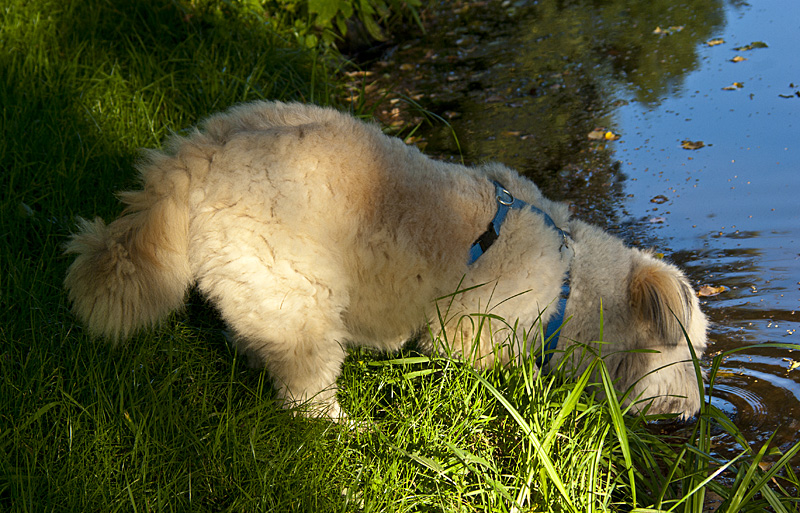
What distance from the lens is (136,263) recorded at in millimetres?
2402

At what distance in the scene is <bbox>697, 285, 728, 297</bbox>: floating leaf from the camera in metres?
3.45

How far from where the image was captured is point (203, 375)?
2898 millimetres

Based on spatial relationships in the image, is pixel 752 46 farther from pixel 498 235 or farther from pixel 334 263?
pixel 334 263

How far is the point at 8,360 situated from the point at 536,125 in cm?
422

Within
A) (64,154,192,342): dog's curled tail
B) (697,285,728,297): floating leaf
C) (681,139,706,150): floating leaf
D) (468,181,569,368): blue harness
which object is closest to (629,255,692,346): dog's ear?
(468,181,569,368): blue harness

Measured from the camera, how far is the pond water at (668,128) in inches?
129

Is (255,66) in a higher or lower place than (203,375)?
higher

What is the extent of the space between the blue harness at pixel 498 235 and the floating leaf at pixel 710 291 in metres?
1.08

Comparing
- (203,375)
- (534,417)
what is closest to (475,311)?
(534,417)

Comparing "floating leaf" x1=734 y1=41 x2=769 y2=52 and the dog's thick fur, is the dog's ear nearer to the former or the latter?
the dog's thick fur

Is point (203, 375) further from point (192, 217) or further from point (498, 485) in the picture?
point (498, 485)

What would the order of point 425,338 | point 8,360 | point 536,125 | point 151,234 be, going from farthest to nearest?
point 536,125, point 425,338, point 8,360, point 151,234

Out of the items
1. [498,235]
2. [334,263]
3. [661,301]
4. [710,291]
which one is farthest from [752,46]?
[334,263]

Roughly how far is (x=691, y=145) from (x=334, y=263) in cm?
345
